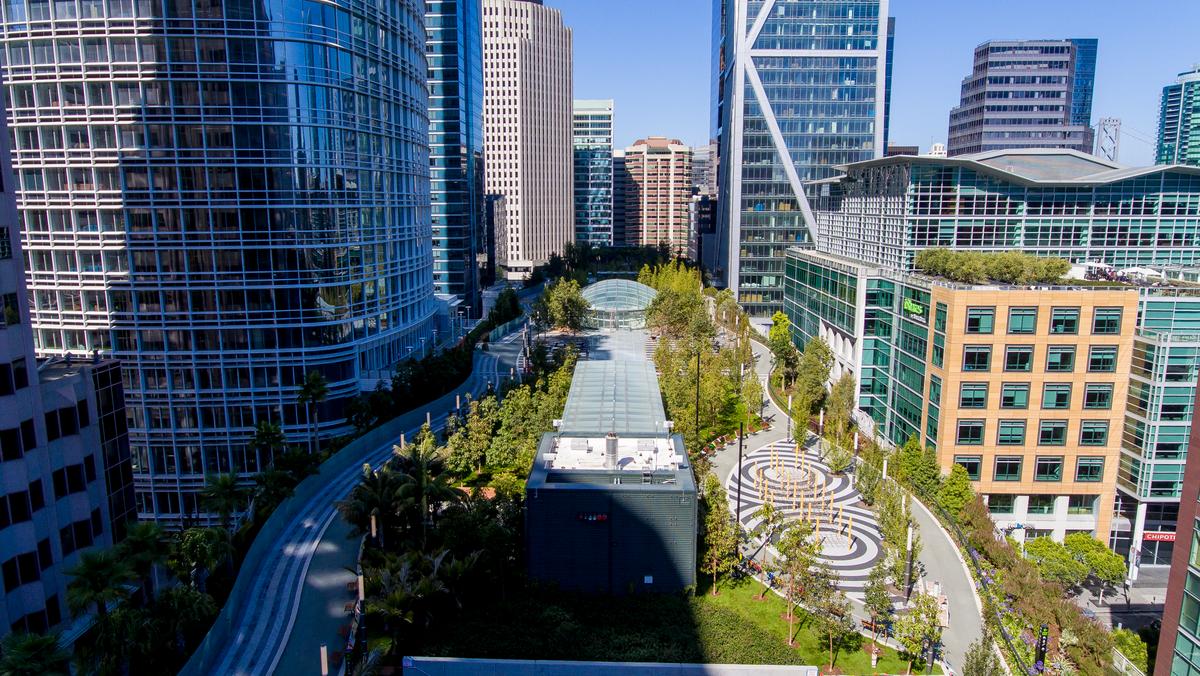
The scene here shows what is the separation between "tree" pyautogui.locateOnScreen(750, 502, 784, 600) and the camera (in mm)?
36094

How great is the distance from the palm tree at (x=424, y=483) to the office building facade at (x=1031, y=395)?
29.8 m

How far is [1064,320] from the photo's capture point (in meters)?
43.1

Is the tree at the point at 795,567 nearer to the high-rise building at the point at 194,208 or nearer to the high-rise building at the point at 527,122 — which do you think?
the high-rise building at the point at 194,208

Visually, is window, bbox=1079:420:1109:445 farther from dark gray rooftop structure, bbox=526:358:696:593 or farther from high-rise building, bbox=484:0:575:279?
high-rise building, bbox=484:0:575:279

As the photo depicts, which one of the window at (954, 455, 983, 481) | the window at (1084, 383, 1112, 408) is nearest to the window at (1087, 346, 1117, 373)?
the window at (1084, 383, 1112, 408)

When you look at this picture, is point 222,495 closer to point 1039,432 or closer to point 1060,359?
point 1039,432

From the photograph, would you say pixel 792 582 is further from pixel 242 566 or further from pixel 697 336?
pixel 697 336

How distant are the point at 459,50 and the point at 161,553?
3515 inches

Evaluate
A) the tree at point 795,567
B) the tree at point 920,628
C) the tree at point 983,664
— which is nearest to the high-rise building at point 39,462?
the tree at point 795,567

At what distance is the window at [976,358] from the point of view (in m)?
44.4

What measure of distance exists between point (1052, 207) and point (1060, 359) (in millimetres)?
26466

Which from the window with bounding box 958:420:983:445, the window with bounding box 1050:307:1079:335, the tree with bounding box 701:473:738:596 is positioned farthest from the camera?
the window with bounding box 958:420:983:445

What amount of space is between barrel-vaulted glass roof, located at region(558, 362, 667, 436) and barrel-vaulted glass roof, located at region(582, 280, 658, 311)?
42.6 meters

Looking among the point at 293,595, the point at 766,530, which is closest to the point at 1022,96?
the point at 766,530
